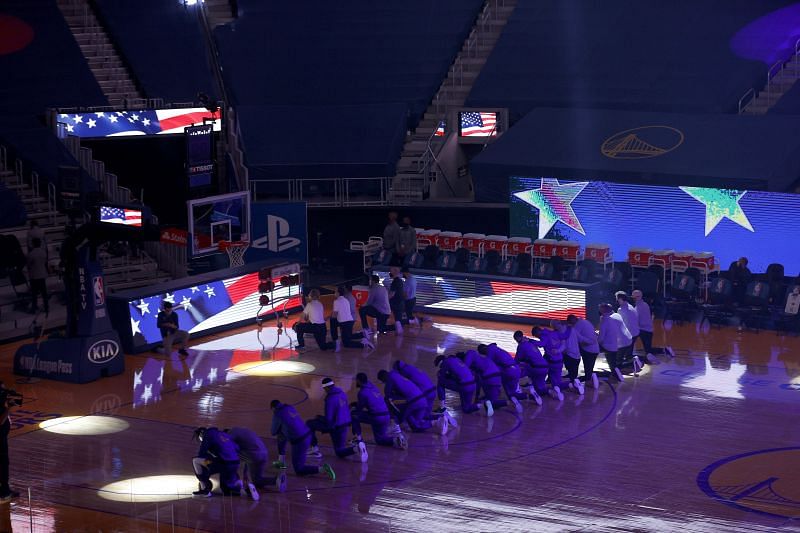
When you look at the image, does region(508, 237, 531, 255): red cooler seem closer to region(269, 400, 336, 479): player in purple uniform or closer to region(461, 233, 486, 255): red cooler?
region(461, 233, 486, 255): red cooler

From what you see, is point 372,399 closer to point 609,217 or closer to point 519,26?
point 609,217

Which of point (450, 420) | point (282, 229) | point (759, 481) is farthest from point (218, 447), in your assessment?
point (282, 229)

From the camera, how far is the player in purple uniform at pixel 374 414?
19.9 m

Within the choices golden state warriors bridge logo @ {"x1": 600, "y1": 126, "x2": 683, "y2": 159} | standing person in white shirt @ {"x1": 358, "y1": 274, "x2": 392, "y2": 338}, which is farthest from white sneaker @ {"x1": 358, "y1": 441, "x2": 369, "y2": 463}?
golden state warriors bridge logo @ {"x1": 600, "y1": 126, "x2": 683, "y2": 159}

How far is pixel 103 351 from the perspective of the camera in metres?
25.0

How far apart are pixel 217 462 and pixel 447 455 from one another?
12.4 ft

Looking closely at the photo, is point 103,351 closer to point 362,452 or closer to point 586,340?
point 362,452

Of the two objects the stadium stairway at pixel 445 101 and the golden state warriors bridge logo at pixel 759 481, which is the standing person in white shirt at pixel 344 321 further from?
the golden state warriors bridge logo at pixel 759 481

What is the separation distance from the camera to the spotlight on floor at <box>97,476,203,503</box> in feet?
58.6

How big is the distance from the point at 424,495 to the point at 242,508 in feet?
8.10

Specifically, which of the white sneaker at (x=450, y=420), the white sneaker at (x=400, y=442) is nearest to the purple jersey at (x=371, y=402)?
the white sneaker at (x=400, y=442)

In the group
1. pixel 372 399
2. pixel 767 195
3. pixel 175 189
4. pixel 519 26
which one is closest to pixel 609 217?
pixel 767 195

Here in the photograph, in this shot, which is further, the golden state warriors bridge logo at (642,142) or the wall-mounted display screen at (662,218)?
the golden state warriors bridge logo at (642,142)

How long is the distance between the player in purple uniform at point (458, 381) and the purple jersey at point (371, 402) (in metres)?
1.93
